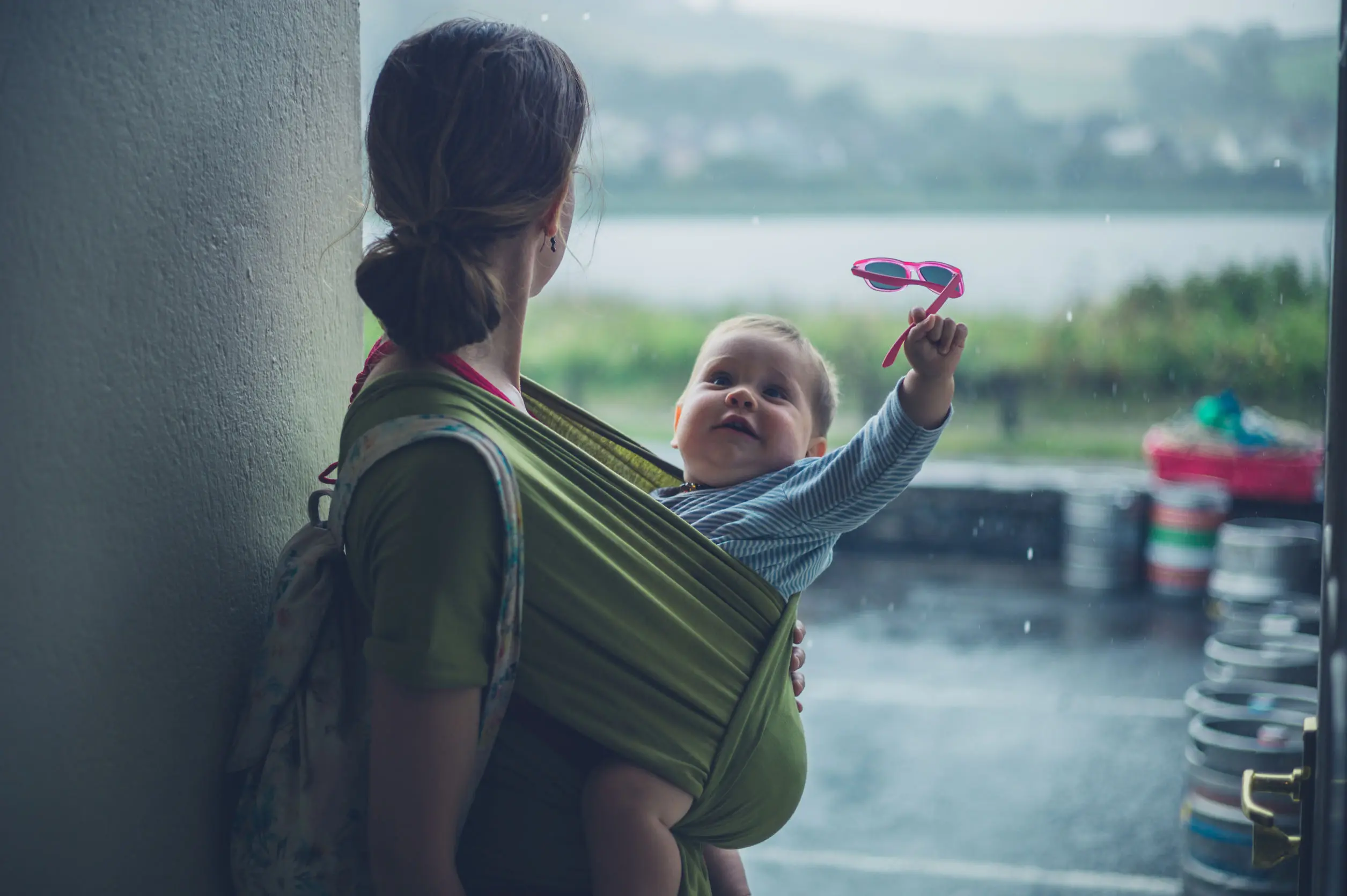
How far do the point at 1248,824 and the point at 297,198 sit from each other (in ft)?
9.11

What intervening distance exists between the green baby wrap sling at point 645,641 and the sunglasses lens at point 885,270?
317 mm

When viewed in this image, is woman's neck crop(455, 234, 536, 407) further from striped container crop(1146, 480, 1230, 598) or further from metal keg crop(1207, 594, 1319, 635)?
striped container crop(1146, 480, 1230, 598)

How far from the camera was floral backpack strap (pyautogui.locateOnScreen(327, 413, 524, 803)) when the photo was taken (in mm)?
831

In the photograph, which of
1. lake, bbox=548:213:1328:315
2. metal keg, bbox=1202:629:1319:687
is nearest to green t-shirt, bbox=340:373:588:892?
metal keg, bbox=1202:629:1319:687

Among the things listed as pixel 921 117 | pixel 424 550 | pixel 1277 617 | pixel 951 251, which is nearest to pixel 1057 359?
pixel 951 251

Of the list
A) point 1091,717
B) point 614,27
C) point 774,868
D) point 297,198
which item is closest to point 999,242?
point 614,27

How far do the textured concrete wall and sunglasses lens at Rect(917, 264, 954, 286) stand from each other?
0.61 meters

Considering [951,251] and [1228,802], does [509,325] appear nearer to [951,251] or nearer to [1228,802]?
[1228,802]

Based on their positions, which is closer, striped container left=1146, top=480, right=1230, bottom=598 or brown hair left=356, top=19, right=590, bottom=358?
brown hair left=356, top=19, right=590, bottom=358

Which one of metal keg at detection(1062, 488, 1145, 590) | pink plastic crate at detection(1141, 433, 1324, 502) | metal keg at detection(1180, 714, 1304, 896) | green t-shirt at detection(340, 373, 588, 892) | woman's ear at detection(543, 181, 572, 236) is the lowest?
metal keg at detection(1062, 488, 1145, 590)

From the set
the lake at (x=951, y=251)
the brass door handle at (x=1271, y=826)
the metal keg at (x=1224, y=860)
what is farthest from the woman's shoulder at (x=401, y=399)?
the lake at (x=951, y=251)

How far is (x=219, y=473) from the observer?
0.95 metres

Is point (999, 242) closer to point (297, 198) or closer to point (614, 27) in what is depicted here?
point (614, 27)

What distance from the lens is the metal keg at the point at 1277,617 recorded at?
3275 millimetres
